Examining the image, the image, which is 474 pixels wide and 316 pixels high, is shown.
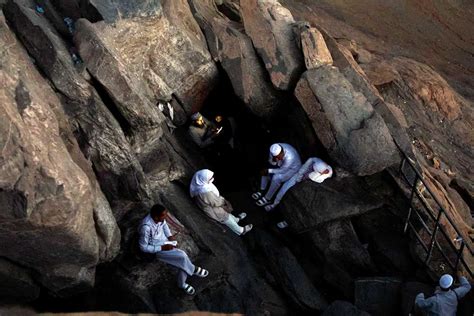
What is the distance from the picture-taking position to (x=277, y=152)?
449 inches

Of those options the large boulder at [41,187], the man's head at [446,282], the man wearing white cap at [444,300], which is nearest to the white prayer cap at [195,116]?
the large boulder at [41,187]

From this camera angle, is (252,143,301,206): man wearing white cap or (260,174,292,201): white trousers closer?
(252,143,301,206): man wearing white cap

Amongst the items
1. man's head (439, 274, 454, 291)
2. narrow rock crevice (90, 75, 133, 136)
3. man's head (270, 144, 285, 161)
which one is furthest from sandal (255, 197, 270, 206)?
man's head (439, 274, 454, 291)

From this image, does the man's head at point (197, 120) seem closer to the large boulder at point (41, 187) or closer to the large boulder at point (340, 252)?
the large boulder at point (340, 252)

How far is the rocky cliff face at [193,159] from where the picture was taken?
29.1 ft

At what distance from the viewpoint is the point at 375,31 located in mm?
18281

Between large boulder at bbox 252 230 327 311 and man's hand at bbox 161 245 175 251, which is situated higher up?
man's hand at bbox 161 245 175 251

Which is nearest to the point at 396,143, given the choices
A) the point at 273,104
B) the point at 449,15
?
the point at 273,104

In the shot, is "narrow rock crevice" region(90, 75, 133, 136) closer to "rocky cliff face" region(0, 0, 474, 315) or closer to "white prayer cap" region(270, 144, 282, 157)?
"rocky cliff face" region(0, 0, 474, 315)

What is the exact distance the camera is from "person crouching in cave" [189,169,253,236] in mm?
11086

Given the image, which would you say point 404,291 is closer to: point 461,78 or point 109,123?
point 109,123

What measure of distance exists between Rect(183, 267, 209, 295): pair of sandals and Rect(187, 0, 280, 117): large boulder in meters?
3.78

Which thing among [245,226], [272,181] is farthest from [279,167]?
[245,226]

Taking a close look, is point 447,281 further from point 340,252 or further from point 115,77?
point 115,77
